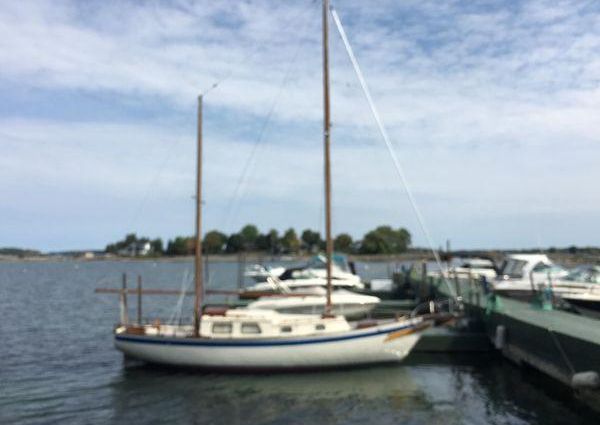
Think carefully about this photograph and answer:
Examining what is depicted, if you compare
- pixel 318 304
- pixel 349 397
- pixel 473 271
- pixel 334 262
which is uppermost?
pixel 334 262

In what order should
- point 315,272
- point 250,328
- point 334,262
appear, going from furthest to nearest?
point 334,262, point 315,272, point 250,328

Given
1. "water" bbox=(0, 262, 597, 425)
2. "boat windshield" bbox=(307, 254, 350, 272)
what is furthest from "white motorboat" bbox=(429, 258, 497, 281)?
"water" bbox=(0, 262, 597, 425)

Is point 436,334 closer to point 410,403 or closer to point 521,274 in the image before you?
point 410,403

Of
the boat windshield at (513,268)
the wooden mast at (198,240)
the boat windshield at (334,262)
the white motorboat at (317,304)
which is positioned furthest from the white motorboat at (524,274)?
the wooden mast at (198,240)

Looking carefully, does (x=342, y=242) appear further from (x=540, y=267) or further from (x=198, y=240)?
(x=198, y=240)

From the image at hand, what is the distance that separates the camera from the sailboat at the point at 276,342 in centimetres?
1870

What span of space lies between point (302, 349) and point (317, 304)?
10566 millimetres

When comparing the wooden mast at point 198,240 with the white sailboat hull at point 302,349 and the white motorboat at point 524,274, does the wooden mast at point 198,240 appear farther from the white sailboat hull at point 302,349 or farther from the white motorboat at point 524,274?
the white motorboat at point 524,274

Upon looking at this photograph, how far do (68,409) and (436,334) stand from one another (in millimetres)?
13437

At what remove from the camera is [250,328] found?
1920cm

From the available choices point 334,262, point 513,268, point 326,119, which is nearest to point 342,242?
point 334,262

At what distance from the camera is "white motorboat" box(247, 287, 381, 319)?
28875 mm

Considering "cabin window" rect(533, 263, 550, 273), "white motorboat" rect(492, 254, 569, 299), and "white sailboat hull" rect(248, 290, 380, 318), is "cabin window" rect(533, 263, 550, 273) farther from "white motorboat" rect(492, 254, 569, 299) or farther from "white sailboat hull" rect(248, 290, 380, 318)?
"white sailboat hull" rect(248, 290, 380, 318)

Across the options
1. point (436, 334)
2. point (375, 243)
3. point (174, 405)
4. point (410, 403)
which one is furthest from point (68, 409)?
point (375, 243)
